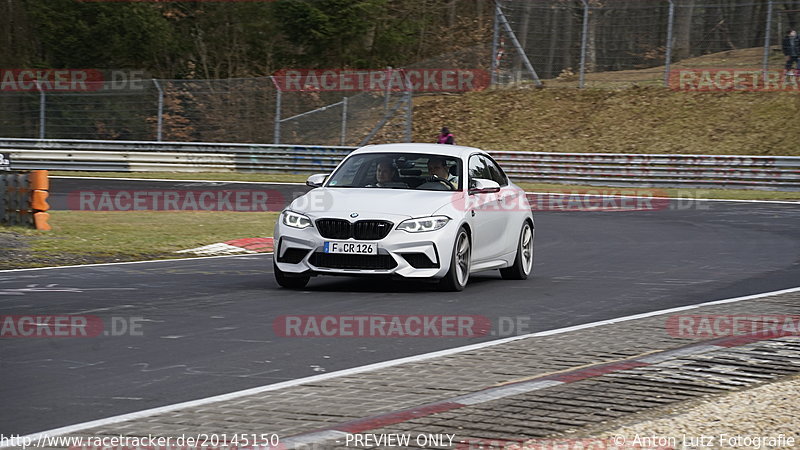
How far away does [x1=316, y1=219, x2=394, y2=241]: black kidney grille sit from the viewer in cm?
1138

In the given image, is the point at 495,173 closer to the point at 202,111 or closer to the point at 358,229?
the point at 358,229

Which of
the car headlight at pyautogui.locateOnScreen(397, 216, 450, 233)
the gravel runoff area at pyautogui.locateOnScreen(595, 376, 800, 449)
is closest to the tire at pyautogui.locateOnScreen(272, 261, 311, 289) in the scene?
the car headlight at pyautogui.locateOnScreen(397, 216, 450, 233)

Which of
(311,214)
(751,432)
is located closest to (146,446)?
(751,432)

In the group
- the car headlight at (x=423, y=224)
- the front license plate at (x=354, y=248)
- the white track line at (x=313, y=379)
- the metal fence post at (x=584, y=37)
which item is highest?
the metal fence post at (x=584, y=37)

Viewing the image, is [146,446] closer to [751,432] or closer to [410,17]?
[751,432]

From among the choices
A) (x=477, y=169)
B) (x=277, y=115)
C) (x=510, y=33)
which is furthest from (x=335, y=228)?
(x=510, y=33)

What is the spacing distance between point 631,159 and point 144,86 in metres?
15.0

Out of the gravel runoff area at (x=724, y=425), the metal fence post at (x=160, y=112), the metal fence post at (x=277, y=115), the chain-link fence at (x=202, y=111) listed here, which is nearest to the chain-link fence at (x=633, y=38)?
the chain-link fence at (x=202, y=111)

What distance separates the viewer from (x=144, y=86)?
3691cm

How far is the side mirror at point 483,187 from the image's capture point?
12.4 m

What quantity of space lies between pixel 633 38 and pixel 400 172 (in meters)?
27.3

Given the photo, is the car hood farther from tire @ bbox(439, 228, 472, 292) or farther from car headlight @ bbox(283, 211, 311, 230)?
tire @ bbox(439, 228, 472, 292)

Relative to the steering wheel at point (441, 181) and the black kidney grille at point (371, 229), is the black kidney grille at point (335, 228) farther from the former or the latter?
the steering wheel at point (441, 181)

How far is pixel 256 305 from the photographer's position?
419 inches
